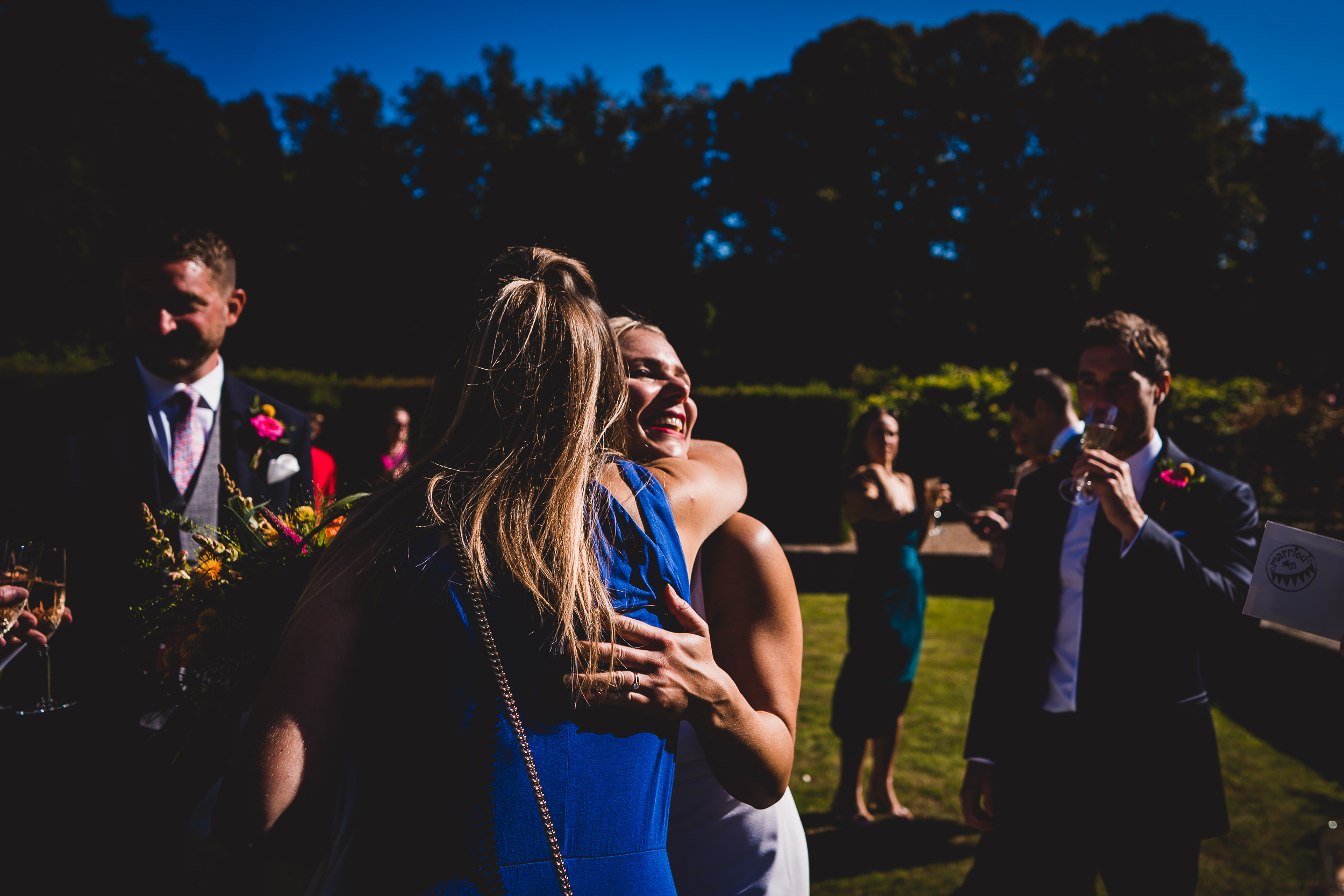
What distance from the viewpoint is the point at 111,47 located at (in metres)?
23.8

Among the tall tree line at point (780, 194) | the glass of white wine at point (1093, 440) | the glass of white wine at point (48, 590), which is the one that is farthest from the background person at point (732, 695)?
the tall tree line at point (780, 194)

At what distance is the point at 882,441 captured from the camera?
17.9 feet

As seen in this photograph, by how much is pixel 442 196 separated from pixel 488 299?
107ft

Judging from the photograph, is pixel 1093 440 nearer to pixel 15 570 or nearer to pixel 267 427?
pixel 267 427

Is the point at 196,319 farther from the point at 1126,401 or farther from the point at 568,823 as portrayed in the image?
the point at 1126,401

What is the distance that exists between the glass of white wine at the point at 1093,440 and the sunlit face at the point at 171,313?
3.13 metres

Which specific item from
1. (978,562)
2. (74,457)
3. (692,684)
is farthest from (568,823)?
(978,562)

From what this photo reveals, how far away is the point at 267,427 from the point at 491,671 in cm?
220

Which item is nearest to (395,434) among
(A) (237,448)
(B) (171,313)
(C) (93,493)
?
(A) (237,448)

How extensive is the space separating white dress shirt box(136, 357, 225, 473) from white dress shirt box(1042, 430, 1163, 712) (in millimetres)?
3307

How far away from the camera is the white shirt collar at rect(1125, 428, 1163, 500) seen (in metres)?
2.85

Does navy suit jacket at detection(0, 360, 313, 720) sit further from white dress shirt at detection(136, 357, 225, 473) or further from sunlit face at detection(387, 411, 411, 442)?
sunlit face at detection(387, 411, 411, 442)

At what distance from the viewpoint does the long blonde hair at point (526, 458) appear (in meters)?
1.25

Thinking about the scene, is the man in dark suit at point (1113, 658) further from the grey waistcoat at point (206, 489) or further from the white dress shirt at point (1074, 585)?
the grey waistcoat at point (206, 489)
